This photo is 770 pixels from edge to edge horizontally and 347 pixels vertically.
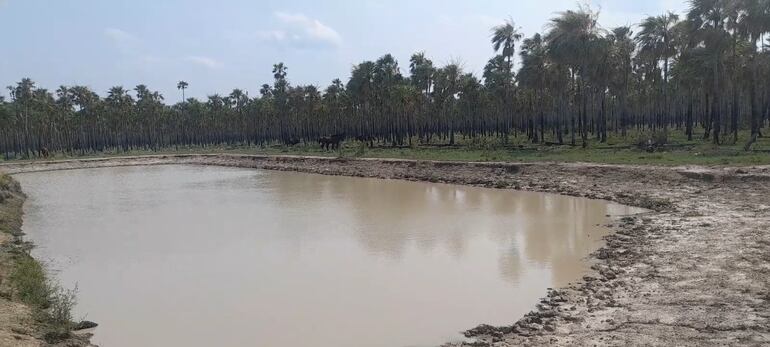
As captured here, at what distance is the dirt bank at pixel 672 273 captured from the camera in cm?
893

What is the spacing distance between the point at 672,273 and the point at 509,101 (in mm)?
58050

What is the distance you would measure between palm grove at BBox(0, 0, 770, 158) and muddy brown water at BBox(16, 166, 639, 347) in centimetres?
1946

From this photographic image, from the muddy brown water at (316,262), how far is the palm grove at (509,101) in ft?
63.9

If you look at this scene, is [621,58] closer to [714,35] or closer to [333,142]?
[714,35]

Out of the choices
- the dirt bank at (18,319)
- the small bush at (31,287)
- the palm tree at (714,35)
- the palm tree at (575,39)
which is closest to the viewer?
the dirt bank at (18,319)

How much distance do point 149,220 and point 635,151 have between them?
88.7 feet

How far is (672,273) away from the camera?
39.5 ft

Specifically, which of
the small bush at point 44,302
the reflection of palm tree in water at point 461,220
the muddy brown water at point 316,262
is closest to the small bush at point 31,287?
the small bush at point 44,302

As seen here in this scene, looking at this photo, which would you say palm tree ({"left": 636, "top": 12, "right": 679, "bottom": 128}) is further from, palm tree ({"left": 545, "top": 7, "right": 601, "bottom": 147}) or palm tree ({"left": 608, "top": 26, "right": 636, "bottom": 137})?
palm tree ({"left": 545, "top": 7, "right": 601, "bottom": 147})

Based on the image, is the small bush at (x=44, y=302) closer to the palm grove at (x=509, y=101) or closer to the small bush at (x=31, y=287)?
the small bush at (x=31, y=287)

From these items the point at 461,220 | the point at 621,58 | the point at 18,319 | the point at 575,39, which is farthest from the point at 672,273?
the point at 621,58

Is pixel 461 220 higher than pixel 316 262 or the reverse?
higher

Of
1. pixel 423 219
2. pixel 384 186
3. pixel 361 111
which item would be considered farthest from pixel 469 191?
pixel 361 111

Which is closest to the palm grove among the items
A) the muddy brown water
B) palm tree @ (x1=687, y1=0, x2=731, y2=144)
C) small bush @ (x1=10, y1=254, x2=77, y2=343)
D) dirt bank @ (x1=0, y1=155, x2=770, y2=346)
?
palm tree @ (x1=687, y1=0, x2=731, y2=144)
